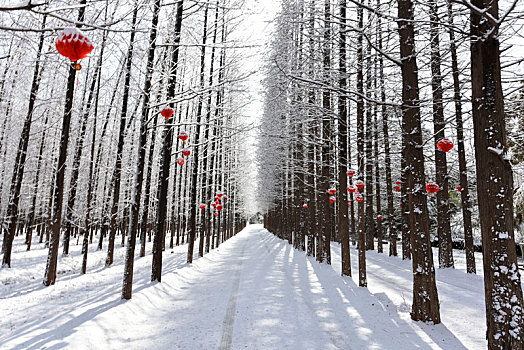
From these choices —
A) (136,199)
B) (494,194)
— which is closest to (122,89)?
(136,199)

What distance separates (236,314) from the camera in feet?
21.0

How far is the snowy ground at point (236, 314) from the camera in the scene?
500cm

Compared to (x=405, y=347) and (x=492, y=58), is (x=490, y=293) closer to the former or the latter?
(x=405, y=347)

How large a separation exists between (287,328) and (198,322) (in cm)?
183

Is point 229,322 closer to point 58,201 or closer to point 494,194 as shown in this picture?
point 494,194

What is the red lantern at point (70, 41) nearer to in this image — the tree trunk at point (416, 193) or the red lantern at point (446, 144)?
the tree trunk at point (416, 193)

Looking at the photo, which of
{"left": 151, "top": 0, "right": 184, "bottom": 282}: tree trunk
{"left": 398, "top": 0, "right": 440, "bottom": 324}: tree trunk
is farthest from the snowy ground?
{"left": 151, "top": 0, "right": 184, "bottom": 282}: tree trunk

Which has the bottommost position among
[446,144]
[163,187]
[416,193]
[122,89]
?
[416,193]

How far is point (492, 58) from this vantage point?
4.12 metres

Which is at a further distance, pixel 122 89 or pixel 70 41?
pixel 122 89

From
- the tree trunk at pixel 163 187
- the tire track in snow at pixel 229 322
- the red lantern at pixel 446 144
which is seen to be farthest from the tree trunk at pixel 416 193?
the tree trunk at pixel 163 187

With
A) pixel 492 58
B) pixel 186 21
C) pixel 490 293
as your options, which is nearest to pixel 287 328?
pixel 490 293

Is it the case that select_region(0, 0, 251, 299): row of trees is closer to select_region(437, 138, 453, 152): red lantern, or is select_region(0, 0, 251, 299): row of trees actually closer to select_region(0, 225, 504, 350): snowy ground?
select_region(0, 225, 504, 350): snowy ground

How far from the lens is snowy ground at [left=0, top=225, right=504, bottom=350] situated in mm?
5002
